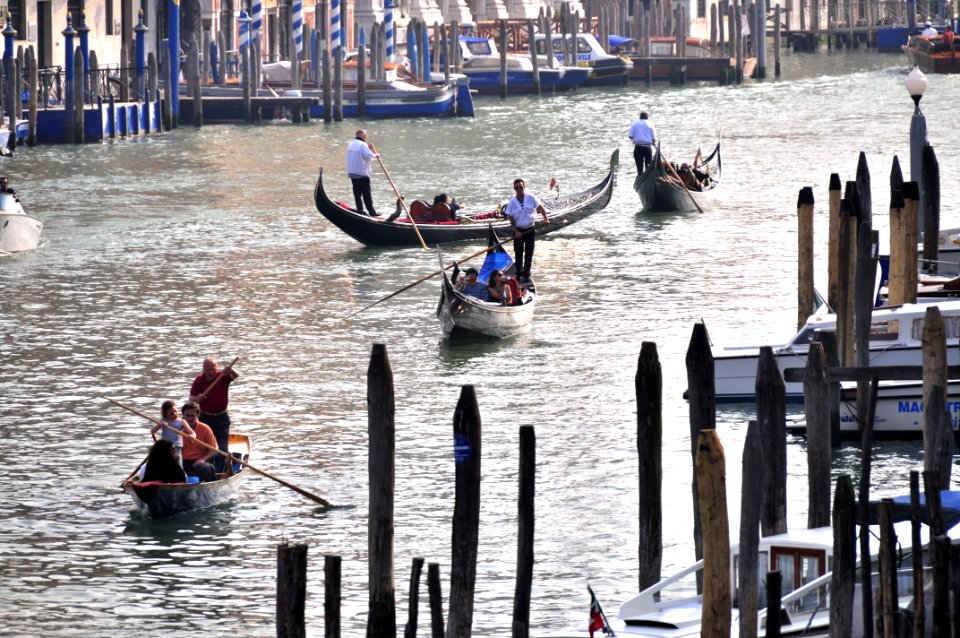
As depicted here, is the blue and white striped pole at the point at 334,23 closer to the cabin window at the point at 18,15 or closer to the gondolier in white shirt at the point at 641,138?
the cabin window at the point at 18,15

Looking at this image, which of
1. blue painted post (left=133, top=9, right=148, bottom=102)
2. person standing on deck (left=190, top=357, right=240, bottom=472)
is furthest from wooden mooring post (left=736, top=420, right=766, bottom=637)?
blue painted post (left=133, top=9, right=148, bottom=102)

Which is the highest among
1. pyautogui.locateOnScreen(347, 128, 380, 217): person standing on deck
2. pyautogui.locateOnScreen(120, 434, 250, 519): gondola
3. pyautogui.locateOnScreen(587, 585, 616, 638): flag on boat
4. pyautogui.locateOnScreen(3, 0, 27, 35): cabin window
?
pyautogui.locateOnScreen(3, 0, 27, 35): cabin window

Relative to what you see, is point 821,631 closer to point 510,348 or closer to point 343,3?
point 510,348

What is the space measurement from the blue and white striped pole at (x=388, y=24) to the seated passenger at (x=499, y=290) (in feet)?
117

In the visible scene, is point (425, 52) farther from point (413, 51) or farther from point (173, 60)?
point (173, 60)

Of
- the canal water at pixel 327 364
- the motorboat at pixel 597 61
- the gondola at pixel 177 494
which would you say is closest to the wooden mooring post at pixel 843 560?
the canal water at pixel 327 364

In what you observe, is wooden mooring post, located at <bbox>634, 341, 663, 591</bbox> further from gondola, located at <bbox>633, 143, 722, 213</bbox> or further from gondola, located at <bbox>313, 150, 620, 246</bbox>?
gondola, located at <bbox>633, 143, 722, 213</bbox>

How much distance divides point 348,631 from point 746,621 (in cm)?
284

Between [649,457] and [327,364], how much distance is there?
827 centimetres

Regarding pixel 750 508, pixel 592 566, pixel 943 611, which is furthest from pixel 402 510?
pixel 943 611

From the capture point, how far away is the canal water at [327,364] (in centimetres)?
1152

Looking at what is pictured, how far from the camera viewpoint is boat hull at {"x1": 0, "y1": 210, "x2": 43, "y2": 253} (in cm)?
2409

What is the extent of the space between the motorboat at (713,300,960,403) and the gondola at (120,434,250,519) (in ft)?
14.3

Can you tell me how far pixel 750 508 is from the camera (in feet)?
27.9
